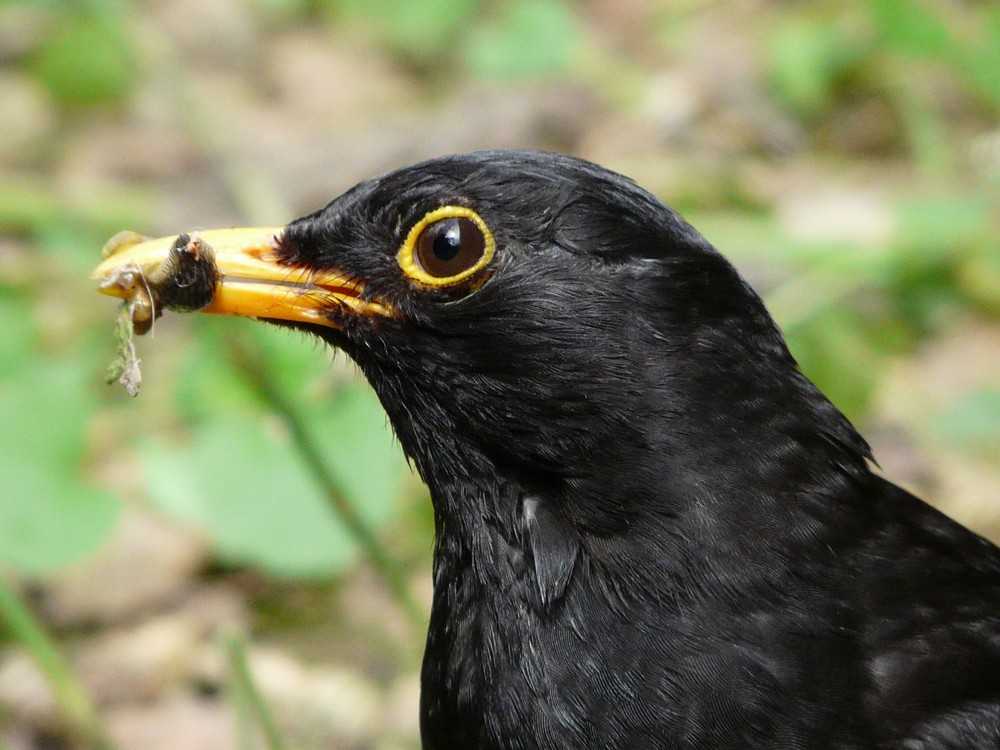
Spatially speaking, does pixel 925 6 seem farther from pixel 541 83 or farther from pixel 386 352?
pixel 386 352

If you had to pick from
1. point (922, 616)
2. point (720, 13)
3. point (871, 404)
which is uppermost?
point (720, 13)

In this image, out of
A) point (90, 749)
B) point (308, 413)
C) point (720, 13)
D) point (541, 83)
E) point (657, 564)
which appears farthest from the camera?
point (720, 13)

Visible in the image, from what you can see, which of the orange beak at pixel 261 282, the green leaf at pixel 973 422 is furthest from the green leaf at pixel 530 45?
the orange beak at pixel 261 282

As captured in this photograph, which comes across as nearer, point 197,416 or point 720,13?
point 197,416

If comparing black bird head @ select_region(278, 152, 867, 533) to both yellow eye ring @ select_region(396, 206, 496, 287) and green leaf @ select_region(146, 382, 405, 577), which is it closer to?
yellow eye ring @ select_region(396, 206, 496, 287)

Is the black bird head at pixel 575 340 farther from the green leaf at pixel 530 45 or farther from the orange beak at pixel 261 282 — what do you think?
the green leaf at pixel 530 45

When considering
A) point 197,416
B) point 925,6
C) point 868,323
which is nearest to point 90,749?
point 197,416
